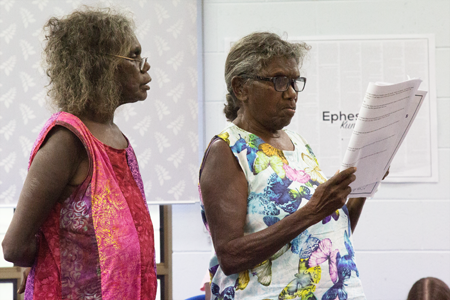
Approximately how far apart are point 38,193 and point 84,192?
3.7 inches

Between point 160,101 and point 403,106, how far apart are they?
1.64m

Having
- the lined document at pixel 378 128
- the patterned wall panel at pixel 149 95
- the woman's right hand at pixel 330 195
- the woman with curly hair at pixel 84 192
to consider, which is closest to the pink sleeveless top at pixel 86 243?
the woman with curly hair at pixel 84 192

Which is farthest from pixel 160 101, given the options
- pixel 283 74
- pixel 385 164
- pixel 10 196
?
pixel 385 164

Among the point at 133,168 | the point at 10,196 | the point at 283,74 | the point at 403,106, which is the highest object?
the point at 283,74

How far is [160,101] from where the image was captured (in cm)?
251

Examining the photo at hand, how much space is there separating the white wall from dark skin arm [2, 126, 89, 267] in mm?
1598

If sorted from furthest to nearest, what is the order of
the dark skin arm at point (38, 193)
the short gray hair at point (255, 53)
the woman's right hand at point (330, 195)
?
the short gray hair at point (255, 53), the woman's right hand at point (330, 195), the dark skin arm at point (38, 193)

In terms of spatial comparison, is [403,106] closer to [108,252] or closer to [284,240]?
[284,240]

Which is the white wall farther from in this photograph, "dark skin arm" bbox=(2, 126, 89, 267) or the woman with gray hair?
"dark skin arm" bbox=(2, 126, 89, 267)

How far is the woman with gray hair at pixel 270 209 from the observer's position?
1.06 metres

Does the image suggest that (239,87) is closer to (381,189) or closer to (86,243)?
(86,243)

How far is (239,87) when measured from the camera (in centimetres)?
128

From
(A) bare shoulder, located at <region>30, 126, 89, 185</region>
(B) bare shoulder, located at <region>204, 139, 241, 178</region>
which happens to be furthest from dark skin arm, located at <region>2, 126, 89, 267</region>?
(B) bare shoulder, located at <region>204, 139, 241, 178</region>

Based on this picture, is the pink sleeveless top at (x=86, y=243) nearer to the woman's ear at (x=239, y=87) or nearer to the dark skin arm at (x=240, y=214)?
the dark skin arm at (x=240, y=214)
